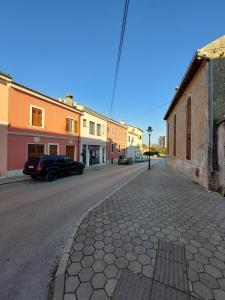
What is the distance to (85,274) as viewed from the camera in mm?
2598

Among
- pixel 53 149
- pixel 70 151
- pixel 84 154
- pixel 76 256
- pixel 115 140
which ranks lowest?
pixel 76 256

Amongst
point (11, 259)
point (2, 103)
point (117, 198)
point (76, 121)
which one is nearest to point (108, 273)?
point (11, 259)

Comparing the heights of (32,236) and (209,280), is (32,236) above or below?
below

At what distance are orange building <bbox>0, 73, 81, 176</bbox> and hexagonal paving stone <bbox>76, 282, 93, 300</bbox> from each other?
11684 mm

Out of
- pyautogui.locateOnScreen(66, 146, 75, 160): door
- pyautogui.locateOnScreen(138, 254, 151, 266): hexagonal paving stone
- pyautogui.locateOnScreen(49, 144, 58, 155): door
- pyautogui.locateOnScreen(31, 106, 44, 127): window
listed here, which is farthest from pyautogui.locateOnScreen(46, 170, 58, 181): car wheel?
pyautogui.locateOnScreen(138, 254, 151, 266): hexagonal paving stone

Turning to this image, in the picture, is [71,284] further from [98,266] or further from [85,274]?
[98,266]

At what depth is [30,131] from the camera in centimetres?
1373

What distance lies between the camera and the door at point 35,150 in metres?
13.9

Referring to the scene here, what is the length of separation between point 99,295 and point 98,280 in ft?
0.82

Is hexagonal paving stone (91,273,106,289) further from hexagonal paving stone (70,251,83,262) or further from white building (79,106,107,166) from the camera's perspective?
white building (79,106,107,166)

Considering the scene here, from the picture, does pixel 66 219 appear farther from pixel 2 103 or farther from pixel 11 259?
pixel 2 103

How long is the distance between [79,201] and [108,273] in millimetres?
4230

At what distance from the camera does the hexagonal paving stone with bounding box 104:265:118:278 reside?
257 centimetres

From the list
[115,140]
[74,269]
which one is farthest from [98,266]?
[115,140]
